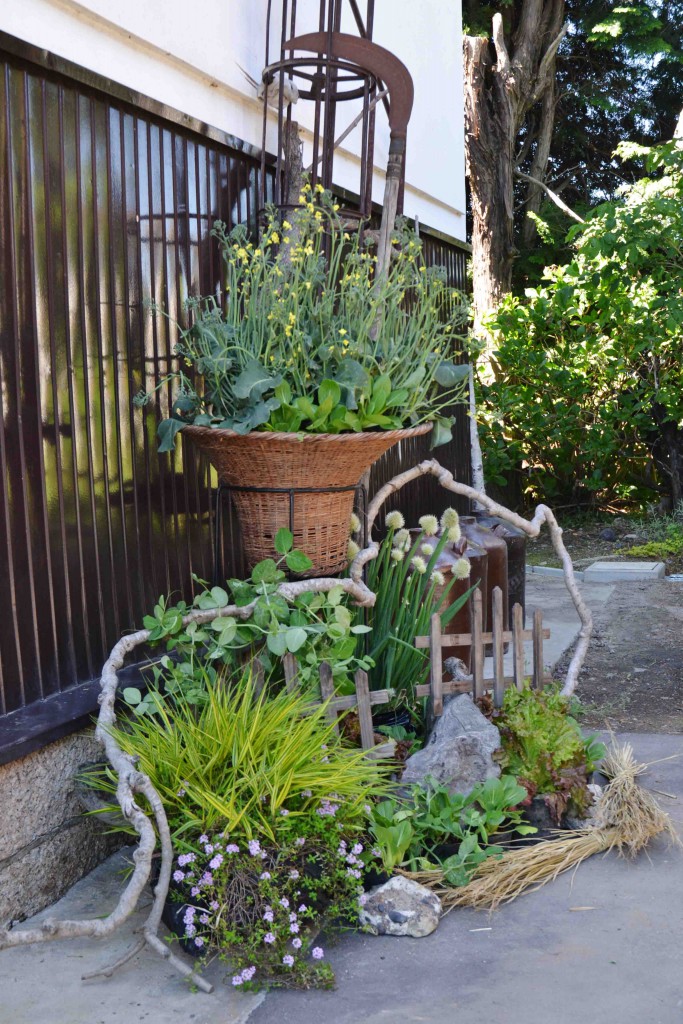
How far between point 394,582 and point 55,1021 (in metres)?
2.08

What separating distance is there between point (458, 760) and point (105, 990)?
52.7 inches

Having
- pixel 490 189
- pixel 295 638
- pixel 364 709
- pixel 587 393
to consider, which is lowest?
pixel 364 709

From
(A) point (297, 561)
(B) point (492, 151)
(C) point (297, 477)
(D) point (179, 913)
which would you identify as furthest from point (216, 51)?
(B) point (492, 151)

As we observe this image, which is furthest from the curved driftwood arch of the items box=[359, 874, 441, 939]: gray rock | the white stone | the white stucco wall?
the white stone

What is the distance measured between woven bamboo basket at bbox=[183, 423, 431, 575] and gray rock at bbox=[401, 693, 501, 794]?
711mm

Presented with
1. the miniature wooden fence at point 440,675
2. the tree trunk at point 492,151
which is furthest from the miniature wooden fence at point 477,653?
the tree trunk at point 492,151

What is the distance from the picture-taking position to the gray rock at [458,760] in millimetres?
3324

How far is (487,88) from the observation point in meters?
12.6

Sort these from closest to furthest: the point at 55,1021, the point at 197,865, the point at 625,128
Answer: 1. the point at 55,1021
2. the point at 197,865
3. the point at 625,128

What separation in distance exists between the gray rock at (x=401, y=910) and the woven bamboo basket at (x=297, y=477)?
1.10 m

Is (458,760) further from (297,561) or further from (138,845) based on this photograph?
(138,845)

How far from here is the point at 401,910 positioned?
2816 millimetres

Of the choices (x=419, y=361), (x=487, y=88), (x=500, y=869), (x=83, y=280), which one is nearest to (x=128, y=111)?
(x=83, y=280)

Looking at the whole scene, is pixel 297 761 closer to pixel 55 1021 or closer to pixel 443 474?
pixel 55 1021
